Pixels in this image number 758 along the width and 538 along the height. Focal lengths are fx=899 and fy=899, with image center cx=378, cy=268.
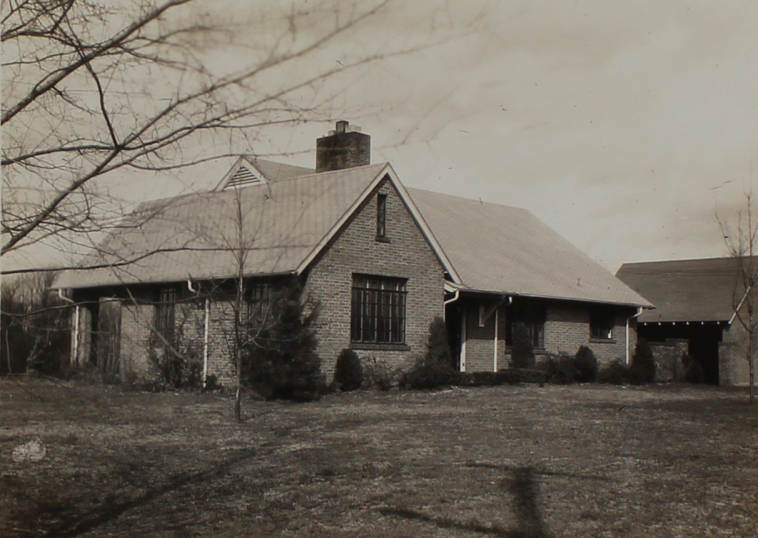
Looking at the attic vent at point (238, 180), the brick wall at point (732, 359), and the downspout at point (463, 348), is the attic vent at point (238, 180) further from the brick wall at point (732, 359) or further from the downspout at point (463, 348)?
the brick wall at point (732, 359)

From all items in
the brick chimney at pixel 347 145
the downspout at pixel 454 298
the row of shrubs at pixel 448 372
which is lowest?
the row of shrubs at pixel 448 372

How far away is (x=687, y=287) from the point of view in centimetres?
3597

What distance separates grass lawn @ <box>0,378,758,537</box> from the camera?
7.40 metres

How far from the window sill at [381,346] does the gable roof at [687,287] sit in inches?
596

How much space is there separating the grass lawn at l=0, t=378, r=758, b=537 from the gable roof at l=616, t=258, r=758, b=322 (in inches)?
695

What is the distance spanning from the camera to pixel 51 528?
7.36 m

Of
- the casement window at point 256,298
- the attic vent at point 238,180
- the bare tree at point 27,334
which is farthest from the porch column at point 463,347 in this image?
the bare tree at point 27,334

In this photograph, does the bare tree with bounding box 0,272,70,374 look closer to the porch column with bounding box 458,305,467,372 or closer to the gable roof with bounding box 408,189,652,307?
the gable roof with bounding box 408,189,652,307

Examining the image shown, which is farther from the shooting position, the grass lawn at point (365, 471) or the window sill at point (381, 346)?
the window sill at point (381, 346)

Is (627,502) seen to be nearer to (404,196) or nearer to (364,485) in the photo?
(364,485)

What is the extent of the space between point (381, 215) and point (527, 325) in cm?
749

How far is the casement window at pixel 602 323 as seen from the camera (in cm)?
2980

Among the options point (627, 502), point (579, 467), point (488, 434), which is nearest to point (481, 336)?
point (488, 434)

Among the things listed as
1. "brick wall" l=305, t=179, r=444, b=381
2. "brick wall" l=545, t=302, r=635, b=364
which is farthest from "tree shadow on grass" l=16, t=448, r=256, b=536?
"brick wall" l=545, t=302, r=635, b=364
